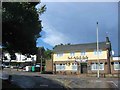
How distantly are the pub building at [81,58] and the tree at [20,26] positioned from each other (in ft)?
180

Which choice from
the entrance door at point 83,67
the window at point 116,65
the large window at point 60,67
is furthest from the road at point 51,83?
the large window at point 60,67

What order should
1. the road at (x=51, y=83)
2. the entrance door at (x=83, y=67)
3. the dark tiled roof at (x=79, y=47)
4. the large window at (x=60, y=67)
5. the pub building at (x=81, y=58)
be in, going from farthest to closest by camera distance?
the large window at (x=60, y=67), the entrance door at (x=83, y=67), the dark tiled roof at (x=79, y=47), the pub building at (x=81, y=58), the road at (x=51, y=83)

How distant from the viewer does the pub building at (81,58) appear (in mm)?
73512

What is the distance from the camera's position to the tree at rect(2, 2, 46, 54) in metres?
15.5

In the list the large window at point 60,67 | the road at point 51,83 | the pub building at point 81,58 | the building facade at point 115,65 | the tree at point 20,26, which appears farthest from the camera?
the large window at point 60,67

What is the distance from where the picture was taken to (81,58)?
77.8 metres

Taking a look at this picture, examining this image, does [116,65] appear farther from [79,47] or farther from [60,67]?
[60,67]

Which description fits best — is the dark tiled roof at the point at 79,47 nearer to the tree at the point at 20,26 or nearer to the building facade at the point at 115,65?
the building facade at the point at 115,65

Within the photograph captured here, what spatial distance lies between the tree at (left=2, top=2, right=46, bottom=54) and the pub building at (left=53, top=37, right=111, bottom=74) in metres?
54.8

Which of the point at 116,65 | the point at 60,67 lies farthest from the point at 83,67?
the point at 116,65

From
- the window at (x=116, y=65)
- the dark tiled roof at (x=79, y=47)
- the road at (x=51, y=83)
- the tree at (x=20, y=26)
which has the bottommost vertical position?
the road at (x=51, y=83)

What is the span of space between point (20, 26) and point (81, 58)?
62.1m

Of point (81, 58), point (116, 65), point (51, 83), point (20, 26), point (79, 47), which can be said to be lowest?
point (51, 83)

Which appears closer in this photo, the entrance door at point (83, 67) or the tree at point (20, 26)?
the tree at point (20, 26)
